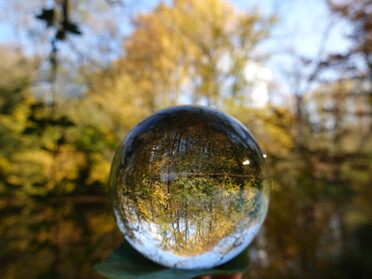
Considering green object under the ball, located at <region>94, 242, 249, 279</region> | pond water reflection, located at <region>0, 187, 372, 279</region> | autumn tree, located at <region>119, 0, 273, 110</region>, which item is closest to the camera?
green object under the ball, located at <region>94, 242, 249, 279</region>

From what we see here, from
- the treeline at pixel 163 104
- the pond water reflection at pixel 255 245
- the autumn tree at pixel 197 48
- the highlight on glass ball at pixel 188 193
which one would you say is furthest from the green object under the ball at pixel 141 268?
the autumn tree at pixel 197 48

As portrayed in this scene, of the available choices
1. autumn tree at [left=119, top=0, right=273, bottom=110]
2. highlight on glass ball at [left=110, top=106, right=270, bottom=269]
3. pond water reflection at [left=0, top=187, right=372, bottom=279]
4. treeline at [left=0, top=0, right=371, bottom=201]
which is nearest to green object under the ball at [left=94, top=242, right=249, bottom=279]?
highlight on glass ball at [left=110, top=106, right=270, bottom=269]

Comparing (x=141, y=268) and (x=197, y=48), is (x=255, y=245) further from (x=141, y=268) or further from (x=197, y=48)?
(x=197, y=48)

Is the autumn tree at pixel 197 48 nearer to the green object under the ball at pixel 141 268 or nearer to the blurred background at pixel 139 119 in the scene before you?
the blurred background at pixel 139 119

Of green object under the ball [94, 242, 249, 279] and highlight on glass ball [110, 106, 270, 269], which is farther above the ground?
highlight on glass ball [110, 106, 270, 269]

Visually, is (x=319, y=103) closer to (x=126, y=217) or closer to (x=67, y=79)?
(x=67, y=79)

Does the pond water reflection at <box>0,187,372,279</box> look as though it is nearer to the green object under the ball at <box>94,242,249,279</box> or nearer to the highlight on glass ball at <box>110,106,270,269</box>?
the green object under the ball at <box>94,242,249,279</box>
